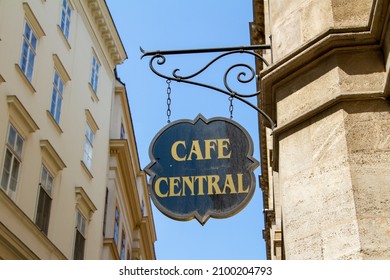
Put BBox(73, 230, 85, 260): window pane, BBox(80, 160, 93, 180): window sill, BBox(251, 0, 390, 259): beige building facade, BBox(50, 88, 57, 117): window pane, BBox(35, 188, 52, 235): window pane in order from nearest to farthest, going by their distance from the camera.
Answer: BBox(251, 0, 390, 259): beige building facade < BBox(35, 188, 52, 235): window pane < BBox(50, 88, 57, 117): window pane < BBox(73, 230, 85, 260): window pane < BBox(80, 160, 93, 180): window sill

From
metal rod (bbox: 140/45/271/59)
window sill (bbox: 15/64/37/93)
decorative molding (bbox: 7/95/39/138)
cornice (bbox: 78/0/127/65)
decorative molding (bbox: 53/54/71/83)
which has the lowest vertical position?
metal rod (bbox: 140/45/271/59)

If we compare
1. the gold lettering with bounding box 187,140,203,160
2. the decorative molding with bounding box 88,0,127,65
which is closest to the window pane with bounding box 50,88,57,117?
the decorative molding with bounding box 88,0,127,65

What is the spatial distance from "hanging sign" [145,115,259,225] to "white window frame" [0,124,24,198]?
8.29 metres

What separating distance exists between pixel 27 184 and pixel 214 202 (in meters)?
10.1

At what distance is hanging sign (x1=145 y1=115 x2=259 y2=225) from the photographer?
5.68 m

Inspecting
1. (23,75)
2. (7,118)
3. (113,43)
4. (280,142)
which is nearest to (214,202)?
(280,142)

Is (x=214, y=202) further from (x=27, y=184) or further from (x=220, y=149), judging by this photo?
(x=27, y=184)

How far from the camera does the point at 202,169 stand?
581cm

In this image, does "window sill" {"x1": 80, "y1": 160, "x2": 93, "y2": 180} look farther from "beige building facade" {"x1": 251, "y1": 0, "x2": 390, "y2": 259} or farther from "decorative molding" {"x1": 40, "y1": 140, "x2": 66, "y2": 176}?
"beige building facade" {"x1": 251, "y1": 0, "x2": 390, "y2": 259}

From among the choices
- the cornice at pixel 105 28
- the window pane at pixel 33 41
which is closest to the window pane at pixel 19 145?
the window pane at pixel 33 41

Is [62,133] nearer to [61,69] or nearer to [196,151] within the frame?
[61,69]

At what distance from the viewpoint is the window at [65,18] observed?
19.3 metres

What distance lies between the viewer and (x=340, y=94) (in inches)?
202

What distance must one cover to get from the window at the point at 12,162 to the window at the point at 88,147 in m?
5.71
